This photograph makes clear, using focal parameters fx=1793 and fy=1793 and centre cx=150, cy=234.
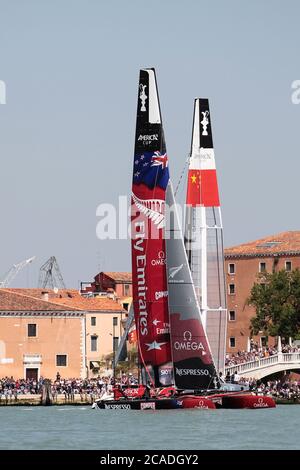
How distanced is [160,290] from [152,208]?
363 cm

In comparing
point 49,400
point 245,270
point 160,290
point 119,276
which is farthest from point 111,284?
point 160,290

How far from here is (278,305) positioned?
10869 cm

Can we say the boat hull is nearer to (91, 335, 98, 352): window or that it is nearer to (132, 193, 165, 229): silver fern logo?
(132, 193, 165, 229): silver fern logo

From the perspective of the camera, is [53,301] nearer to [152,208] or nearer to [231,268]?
[231,268]

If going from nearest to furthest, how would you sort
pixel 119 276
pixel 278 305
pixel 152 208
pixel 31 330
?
pixel 152 208
pixel 31 330
pixel 278 305
pixel 119 276

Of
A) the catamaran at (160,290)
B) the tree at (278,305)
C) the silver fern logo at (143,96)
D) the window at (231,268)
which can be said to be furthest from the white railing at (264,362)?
the window at (231,268)

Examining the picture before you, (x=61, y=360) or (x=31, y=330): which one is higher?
(x=31, y=330)

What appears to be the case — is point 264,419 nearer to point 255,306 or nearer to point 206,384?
point 206,384

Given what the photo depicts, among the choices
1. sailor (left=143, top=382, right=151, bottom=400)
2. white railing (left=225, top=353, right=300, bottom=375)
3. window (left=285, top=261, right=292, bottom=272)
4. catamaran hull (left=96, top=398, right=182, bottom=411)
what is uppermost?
window (left=285, top=261, right=292, bottom=272)

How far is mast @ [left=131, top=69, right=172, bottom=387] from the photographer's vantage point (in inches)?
2808

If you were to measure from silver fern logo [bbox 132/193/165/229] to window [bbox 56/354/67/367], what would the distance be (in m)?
33.5

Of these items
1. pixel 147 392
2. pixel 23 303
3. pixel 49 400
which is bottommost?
pixel 147 392

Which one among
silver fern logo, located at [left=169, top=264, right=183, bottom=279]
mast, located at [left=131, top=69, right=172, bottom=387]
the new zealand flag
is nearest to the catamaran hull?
mast, located at [left=131, top=69, right=172, bottom=387]
